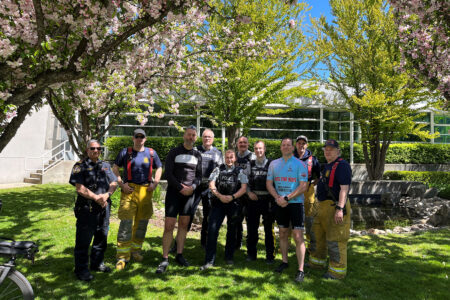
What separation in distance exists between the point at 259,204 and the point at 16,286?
3.37 m

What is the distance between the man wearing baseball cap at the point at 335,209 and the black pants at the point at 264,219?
0.77m

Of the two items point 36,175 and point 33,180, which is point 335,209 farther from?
point 36,175

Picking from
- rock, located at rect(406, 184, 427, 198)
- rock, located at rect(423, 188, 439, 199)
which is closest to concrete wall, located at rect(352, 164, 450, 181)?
rock, located at rect(406, 184, 427, 198)

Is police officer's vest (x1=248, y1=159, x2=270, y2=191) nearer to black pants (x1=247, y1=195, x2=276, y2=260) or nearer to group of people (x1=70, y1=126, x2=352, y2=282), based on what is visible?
group of people (x1=70, y1=126, x2=352, y2=282)

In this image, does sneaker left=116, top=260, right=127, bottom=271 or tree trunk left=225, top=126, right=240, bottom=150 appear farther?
tree trunk left=225, top=126, right=240, bottom=150

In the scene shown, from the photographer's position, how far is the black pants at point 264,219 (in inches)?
189

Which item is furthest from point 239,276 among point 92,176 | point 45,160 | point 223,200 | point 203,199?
point 45,160

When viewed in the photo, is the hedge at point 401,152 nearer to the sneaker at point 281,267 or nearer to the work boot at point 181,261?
the work boot at point 181,261

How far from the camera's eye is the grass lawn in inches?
146

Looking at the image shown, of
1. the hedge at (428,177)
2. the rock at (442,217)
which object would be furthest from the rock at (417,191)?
the rock at (442,217)

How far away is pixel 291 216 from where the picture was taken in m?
4.37

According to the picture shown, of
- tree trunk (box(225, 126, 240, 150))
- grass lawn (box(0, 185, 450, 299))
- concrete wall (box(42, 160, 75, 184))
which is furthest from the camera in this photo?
concrete wall (box(42, 160, 75, 184))

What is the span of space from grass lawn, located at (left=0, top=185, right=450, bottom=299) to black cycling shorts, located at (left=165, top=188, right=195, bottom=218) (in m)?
0.87

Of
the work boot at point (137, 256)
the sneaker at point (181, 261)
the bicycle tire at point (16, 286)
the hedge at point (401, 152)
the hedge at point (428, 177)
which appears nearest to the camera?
the bicycle tire at point (16, 286)
